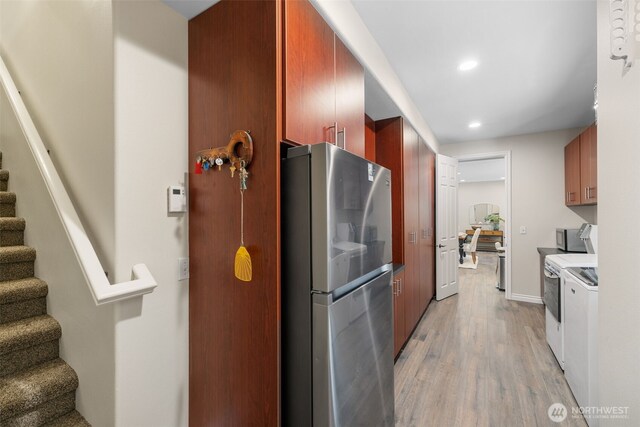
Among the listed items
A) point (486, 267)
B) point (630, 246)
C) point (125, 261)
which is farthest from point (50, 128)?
point (486, 267)

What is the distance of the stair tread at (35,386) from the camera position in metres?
1.10

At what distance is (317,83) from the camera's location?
1318 millimetres

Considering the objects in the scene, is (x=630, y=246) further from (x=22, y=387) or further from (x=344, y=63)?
(x=22, y=387)

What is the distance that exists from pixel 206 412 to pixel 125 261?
0.81 meters

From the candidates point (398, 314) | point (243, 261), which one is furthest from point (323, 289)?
point (398, 314)

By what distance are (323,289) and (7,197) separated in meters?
2.24

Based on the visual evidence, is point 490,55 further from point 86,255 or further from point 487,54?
point 86,255

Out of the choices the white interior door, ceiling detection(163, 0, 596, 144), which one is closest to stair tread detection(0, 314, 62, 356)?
ceiling detection(163, 0, 596, 144)

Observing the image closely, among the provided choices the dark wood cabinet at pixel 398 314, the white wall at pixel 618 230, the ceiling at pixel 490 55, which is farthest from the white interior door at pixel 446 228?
the white wall at pixel 618 230

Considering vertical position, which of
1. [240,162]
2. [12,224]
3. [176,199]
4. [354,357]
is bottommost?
[354,357]

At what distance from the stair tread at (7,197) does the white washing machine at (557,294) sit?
414 centimetres

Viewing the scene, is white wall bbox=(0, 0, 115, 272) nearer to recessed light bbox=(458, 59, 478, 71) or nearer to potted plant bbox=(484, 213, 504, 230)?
recessed light bbox=(458, 59, 478, 71)

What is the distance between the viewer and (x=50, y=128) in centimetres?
150

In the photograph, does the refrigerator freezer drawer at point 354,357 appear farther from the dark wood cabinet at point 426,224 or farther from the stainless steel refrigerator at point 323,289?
the dark wood cabinet at point 426,224
